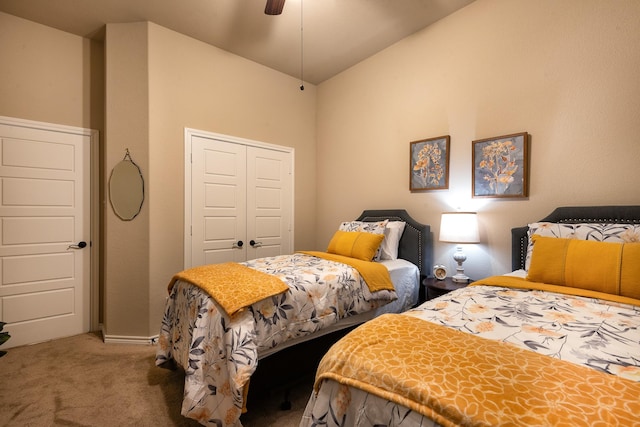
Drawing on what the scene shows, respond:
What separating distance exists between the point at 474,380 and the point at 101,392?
241 centimetres

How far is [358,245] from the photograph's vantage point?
2.81 m

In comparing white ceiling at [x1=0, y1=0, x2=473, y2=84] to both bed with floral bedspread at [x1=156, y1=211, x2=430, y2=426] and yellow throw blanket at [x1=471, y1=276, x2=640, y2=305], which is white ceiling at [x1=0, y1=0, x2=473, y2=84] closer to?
bed with floral bedspread at [x1=156, y1=211, x2=430, y2=426]

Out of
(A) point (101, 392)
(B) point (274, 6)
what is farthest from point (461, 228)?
(A) point (101, 392)

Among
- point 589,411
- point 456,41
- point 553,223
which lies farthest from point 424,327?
point 456,41

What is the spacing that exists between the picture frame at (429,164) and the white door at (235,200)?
167cm

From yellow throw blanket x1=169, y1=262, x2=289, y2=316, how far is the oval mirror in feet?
3.79

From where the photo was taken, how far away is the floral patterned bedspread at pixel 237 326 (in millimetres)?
1594

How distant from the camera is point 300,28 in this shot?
10.1ft

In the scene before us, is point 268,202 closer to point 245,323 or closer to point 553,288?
point 245,323

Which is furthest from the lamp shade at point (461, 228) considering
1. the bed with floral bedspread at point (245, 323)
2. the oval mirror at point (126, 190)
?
the oval mirror at point (126, 190)

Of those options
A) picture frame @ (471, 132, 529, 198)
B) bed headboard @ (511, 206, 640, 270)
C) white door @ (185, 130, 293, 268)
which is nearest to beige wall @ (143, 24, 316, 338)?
white door @ (185, 130, 293, 268)

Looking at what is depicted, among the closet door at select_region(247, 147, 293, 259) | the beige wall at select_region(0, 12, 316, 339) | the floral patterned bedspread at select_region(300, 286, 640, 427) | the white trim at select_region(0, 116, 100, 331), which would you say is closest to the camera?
the floral patterned bedspread at select_region(300, 286, 640, 427)

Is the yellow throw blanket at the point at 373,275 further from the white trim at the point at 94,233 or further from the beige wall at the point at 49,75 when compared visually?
the beige wall at the point at 49,75

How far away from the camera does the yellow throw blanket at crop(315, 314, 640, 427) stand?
66 centimetres
